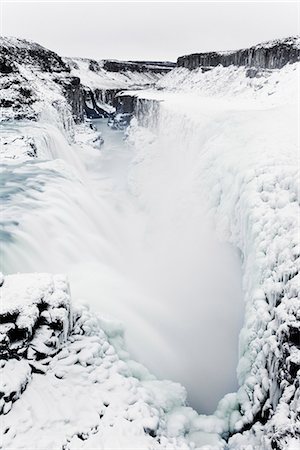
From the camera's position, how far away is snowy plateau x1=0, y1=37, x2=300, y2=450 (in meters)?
3.80

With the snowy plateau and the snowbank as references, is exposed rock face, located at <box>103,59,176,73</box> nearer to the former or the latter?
the snowy plateau

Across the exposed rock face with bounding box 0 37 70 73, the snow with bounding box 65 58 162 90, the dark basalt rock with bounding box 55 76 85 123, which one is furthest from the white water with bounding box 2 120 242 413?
the snow with bounding box 65 58 162 90

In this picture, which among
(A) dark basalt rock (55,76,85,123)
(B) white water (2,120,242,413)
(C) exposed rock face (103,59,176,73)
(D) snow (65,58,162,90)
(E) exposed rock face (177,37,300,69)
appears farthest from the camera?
(C) exposed rock face (103,59,176,73)

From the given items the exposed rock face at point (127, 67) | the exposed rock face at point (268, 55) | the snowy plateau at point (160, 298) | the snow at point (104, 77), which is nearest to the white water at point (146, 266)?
the snowy plateau at point (160, 298)

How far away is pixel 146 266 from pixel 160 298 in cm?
187

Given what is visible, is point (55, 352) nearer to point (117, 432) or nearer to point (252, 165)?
point (117, 432)

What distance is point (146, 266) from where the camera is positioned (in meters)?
9.70

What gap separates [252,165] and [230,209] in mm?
1002

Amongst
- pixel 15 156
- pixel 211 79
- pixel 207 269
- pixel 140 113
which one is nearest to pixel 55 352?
pixel 207 269

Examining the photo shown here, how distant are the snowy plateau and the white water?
0.04 m

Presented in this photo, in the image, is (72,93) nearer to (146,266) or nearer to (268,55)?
(268,55)

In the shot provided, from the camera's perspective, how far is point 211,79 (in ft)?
98.4

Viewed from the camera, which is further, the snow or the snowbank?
the snow

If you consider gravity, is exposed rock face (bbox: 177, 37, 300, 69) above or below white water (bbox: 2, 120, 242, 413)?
above
